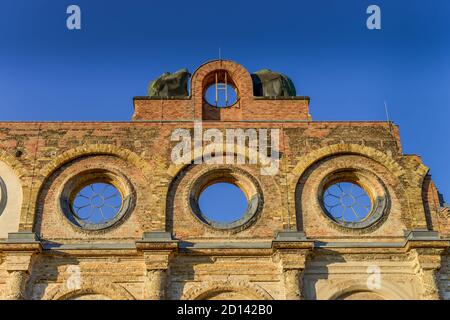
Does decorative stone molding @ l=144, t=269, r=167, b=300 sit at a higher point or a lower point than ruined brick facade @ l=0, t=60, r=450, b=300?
lower

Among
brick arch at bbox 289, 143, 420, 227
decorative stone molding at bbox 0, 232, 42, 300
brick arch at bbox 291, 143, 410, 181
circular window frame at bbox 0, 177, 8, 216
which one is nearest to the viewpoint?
decorative stone molding at bbox 0, 232, 42, 300

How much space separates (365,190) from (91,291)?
843cm

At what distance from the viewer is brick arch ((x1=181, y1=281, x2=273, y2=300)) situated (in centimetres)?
1677

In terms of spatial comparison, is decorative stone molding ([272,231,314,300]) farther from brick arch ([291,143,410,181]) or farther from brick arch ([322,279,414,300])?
brick arch ([291,143,410,181])

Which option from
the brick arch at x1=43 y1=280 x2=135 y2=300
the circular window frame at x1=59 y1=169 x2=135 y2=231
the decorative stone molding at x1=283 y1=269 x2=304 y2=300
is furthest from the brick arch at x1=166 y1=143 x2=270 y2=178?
the decorative stone molding at x1=283 y1=269 x2=304 y2=300

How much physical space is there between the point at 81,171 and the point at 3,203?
7.74 ft

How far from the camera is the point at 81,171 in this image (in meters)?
18.8

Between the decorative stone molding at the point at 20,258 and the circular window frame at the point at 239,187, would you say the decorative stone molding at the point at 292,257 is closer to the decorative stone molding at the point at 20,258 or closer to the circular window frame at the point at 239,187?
the circular window frame at the point at 239,187

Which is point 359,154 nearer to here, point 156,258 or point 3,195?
point 156,258

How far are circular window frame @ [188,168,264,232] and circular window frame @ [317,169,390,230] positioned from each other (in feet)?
6.07

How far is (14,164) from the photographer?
61.7ft

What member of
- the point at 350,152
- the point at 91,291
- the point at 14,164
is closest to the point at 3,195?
the point at 14,164
